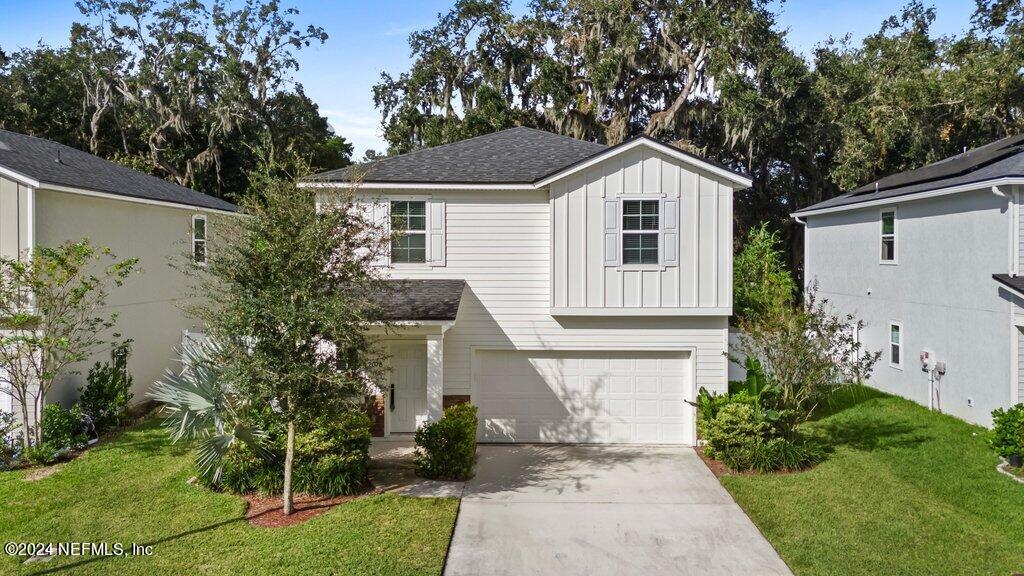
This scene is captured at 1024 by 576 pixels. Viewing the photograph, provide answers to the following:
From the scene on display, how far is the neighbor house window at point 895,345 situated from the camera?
16250mm

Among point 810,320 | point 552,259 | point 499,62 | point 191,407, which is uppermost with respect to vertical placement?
point 499,62

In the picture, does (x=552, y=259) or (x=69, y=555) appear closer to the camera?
(x=69, y=555)

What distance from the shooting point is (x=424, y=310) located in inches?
442

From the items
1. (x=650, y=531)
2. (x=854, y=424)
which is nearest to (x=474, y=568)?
(x=650, y=531)

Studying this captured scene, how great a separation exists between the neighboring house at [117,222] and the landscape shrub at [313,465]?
3.15 meters

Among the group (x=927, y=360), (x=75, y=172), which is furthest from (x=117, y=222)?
(x=927, y=360)

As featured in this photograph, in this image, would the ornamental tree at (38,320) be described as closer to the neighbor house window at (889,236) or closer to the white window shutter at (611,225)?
the white window shutter at (611,225)

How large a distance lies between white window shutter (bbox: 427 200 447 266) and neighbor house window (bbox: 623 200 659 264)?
138 inches

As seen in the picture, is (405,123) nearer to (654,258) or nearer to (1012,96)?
(654,258)

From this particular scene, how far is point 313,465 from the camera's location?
9.63 m

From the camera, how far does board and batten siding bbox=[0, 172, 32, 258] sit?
1166 centimetres

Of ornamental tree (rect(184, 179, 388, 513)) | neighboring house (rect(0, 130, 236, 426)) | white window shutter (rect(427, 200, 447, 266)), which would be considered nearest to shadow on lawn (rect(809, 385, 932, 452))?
white window shutter (rect(427, 200, 447, 266))

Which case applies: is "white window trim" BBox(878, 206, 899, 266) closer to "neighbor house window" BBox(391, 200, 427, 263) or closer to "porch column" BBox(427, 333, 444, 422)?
"neighbor house window" BBox(391, 200, 427, 263)

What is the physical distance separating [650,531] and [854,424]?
7.29 m
